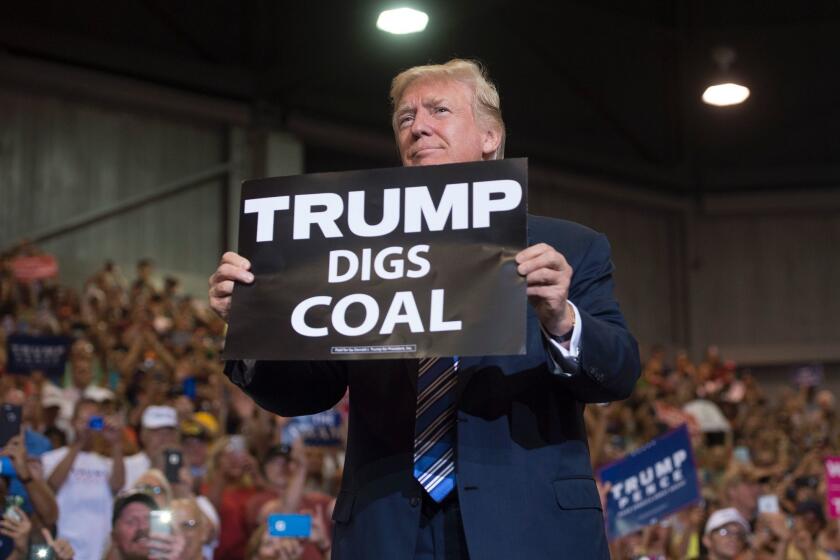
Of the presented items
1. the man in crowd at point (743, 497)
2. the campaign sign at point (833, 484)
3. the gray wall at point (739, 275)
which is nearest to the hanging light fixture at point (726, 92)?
the man in crowd at point (743, 497)

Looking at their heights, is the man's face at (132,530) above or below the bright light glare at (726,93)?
below

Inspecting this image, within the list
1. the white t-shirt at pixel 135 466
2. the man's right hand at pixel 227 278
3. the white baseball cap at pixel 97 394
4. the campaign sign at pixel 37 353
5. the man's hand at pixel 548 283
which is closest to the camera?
the man's hand at pixel 548 283

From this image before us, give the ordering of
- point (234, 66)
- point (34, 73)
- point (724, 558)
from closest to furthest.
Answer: point (724, 558), point (34, 73), point (234, 66)

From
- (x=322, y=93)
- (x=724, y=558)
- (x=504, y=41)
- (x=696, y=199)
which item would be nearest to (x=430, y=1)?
(x=322, y=93)

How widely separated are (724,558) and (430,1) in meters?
7.17

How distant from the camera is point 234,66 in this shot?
16.0 metres

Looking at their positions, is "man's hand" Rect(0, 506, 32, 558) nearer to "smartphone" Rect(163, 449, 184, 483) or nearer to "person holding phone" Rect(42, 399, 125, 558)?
"smartphone" Rect(163, 449, 184, 483)

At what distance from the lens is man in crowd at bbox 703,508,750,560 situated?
7.30m

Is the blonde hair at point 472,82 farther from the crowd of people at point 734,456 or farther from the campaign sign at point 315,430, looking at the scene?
the campaign sign at point 315,430

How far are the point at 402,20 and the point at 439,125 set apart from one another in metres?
8.06

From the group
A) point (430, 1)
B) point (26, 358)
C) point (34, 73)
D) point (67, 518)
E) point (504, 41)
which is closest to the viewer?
point (67, 518)

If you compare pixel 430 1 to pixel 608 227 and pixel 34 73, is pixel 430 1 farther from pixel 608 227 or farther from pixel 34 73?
pixel 608 227

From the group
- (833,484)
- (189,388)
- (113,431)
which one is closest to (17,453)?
(113,431)

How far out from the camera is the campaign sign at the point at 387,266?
2238 millimetres
